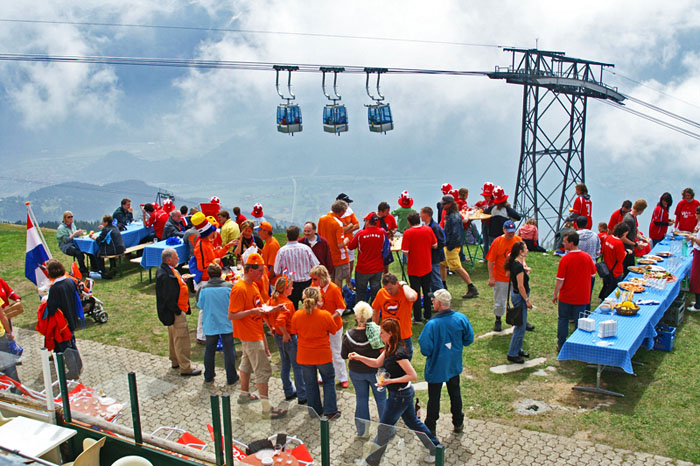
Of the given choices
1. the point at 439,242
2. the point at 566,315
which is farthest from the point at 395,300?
the point at 439,242

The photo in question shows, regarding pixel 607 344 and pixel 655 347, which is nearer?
pixel 607 344

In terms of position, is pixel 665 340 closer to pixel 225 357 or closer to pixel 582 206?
pixel 582 206

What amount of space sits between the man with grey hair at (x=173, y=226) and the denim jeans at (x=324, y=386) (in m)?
6.82

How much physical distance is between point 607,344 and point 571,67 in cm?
4616

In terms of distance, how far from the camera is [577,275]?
24.2 ft

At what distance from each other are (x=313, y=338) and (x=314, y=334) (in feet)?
0.17

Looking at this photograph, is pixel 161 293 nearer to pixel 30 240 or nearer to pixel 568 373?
pixel 30 240

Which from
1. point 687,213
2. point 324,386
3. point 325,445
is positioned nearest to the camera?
point 325,445

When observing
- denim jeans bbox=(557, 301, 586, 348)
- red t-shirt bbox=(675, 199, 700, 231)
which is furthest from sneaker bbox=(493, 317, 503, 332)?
red t-shirt bbox=(675, 199, 700, 231)

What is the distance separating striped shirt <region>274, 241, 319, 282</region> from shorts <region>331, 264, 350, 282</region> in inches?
54.9

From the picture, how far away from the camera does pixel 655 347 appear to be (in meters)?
7.82

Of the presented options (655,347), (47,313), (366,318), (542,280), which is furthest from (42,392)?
(542,280)

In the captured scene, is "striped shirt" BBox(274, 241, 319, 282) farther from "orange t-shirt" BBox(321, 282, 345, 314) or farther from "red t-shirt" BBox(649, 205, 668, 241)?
"red t-shirt" BBox(649, 205, 668, 241)

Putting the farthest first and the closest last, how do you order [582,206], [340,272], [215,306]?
[582,206], [340,272], [215,306]
